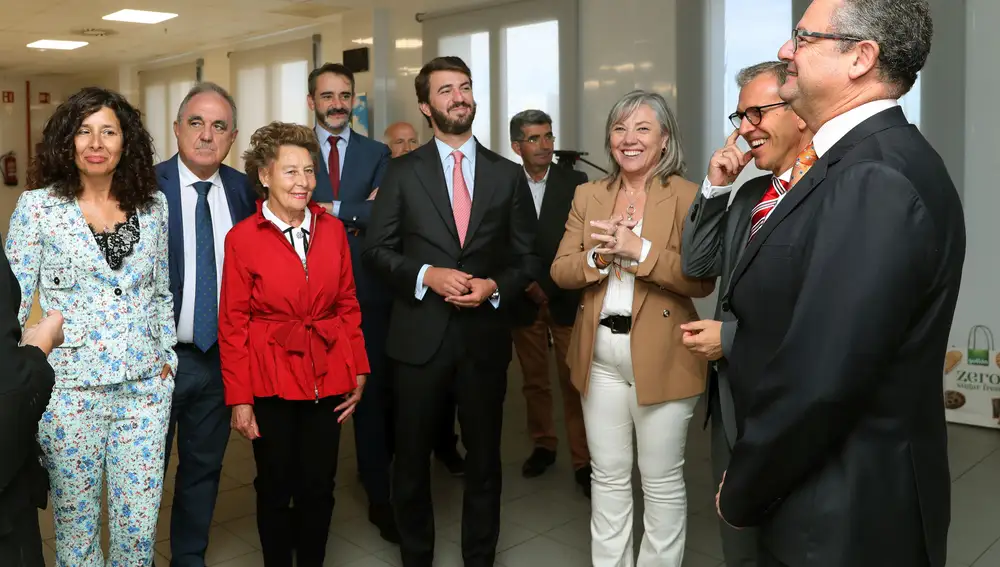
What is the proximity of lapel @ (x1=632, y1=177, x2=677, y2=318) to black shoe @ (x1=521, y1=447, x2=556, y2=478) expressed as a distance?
1.93 m

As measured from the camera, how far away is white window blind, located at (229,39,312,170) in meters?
11.0

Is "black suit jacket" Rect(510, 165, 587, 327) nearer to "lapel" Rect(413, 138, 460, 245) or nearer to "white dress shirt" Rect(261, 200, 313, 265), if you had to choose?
"lapel" Rect(413, 138, 460, 245)

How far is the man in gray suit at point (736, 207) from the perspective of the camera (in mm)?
2322

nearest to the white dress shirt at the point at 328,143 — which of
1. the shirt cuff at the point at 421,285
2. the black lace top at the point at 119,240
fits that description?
Result: the shirt cuff at the point at 421,285

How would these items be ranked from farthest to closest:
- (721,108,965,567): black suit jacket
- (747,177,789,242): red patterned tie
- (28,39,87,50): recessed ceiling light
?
(28,39,87,50): recessed ceiling light → (747,177,789,242): red patterned tie → (721,108,965,567): black suit jacket

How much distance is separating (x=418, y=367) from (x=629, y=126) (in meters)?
1.13

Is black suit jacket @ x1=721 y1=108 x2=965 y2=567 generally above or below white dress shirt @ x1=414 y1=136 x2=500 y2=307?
below

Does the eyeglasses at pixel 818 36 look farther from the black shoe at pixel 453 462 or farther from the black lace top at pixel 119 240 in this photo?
the black shoe at pixel 453 462

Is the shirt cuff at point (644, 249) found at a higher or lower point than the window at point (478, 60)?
lower

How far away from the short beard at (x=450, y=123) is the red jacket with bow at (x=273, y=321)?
0.66 metres

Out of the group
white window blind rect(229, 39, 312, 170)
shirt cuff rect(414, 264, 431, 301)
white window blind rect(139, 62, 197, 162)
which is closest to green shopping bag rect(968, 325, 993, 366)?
shirt cuff rect(414, 264, 431, 301)

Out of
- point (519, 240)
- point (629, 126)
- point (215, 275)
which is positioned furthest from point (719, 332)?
point (215, 275)

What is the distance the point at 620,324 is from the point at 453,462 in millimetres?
2016

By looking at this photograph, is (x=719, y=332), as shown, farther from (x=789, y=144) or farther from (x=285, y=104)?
(x=285, y=104)
